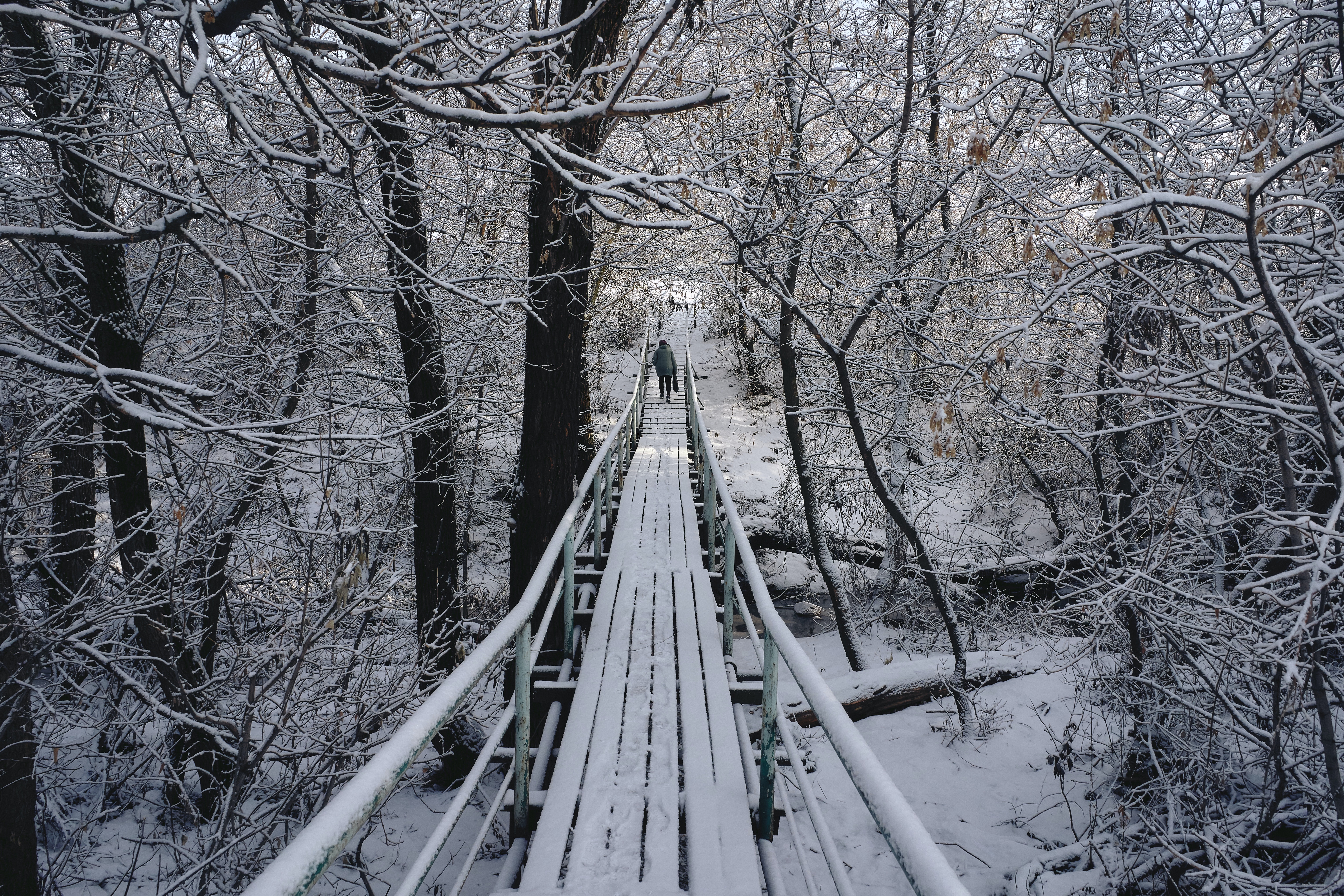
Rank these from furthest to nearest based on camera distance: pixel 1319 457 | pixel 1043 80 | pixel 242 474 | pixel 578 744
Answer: pixel 242 474 → pixel 1319 457 → pixel 1043 80 → pixel 578 744

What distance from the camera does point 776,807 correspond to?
2.86 meters

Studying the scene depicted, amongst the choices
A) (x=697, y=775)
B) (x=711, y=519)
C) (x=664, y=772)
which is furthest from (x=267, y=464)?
(x=697, y=775)

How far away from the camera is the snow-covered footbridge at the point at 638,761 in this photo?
150cm

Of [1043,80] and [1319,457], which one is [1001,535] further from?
[1043,80]

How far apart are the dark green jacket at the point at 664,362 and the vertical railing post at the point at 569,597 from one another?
13214mm

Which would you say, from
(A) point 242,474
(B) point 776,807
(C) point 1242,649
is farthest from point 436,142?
(C) point 1242,649

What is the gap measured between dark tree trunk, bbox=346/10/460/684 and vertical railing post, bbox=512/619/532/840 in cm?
343

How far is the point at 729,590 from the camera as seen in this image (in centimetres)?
448

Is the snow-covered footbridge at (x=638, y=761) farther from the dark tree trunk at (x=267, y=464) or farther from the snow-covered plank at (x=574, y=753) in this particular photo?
the dark tree trunk at (x=267, y=464)

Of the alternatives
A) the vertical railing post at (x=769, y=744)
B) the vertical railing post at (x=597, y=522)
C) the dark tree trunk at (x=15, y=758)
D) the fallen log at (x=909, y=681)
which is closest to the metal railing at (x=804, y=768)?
the vertical railing post at (x=769, y=744)

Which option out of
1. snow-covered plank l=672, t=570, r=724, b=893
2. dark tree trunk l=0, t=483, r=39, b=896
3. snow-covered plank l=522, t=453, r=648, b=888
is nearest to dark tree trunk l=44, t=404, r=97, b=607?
dark tree trunk l=0, t=483, r=39, b=896

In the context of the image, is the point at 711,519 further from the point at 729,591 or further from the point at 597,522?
the point at 729,591

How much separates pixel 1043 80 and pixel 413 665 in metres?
7.28

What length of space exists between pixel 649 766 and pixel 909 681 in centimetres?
569
